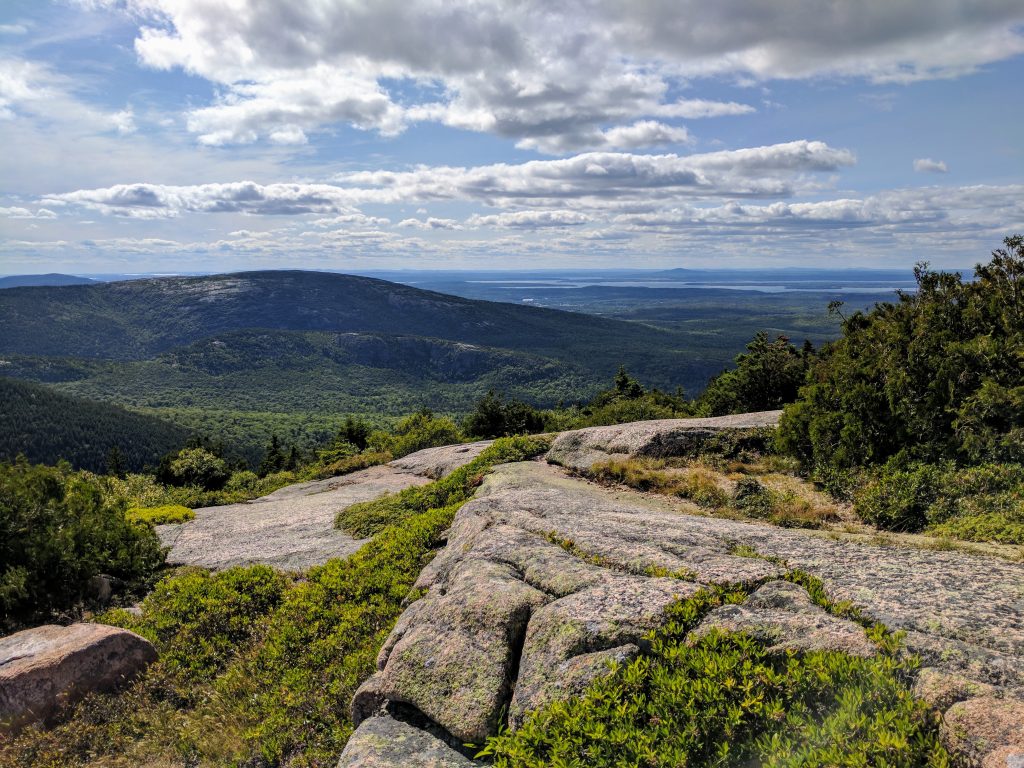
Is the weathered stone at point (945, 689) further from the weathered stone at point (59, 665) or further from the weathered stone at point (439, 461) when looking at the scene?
the weathered stone at point (439, 461)

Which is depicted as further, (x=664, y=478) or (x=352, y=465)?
(x=352, y=465)

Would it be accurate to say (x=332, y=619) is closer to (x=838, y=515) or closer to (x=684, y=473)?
(x=684, y=473)

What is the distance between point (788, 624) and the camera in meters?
5.23

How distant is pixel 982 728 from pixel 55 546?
14.4 metres

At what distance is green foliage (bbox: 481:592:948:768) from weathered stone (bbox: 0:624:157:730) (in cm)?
661

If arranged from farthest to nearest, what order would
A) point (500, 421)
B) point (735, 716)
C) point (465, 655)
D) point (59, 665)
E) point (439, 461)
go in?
point (500, 421) → point (439, 461) → point (59, 665) → point (465, 655) → point (735, 716)

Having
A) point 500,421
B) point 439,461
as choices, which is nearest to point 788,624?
point 439,461

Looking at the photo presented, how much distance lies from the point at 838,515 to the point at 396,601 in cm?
880

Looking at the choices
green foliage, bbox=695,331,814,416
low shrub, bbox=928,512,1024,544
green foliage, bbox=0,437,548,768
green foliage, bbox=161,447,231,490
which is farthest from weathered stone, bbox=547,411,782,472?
green foliage, bbox=161,447,231,490

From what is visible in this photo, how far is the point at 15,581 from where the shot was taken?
10.7m

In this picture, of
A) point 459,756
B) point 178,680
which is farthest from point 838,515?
point 178,680

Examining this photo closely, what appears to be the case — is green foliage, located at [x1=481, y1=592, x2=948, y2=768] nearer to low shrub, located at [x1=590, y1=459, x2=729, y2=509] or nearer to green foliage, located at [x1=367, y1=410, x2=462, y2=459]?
low shrub, located at [x1=590, y1=459, x2=729, y2=509]

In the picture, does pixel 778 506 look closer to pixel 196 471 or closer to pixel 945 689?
pixel 945 689

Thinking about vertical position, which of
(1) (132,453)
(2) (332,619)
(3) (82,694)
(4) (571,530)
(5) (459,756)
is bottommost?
(1) (132,453)
